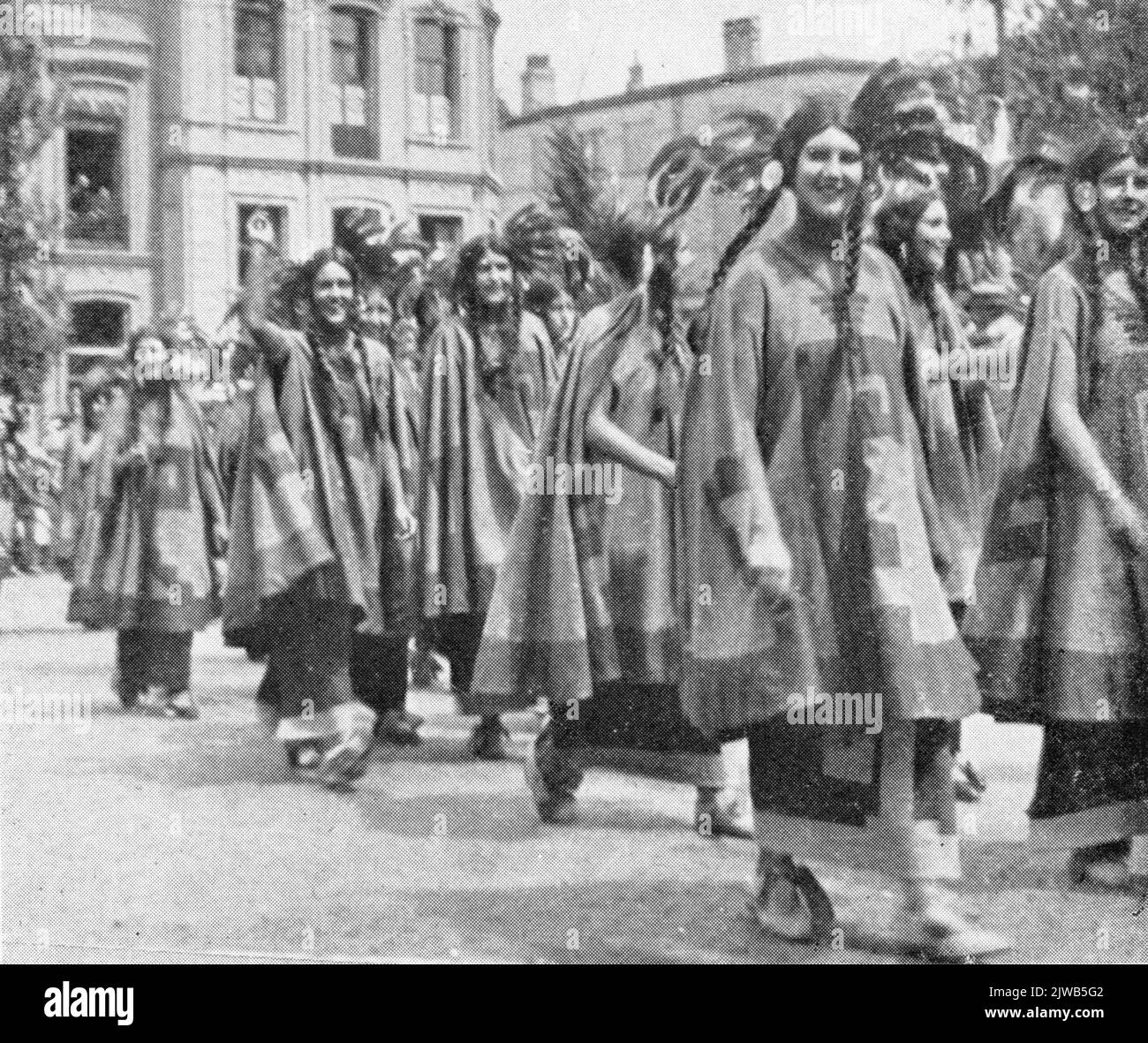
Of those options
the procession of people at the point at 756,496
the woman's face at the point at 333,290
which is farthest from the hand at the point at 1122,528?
the woman's face at the point at 333,290

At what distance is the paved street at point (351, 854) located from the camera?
5199mm

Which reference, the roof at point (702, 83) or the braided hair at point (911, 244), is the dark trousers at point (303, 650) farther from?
the braided hair at point (911, 244)

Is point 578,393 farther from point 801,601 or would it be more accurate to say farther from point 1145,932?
point 1145,932

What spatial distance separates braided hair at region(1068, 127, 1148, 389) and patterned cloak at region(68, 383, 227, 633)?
289cm

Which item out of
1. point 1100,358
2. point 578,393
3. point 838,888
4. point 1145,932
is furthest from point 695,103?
point 1145,932

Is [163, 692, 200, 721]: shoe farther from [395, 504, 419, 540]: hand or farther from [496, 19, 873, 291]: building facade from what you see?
[496, 19, 873, 291]: building facade

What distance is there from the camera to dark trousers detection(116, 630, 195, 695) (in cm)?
597

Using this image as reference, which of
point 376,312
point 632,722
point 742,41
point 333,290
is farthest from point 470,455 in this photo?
point 742,41

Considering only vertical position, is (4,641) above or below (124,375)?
below

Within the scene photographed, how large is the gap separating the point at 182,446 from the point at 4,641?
873 mm

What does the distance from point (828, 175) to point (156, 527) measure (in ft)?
8.85

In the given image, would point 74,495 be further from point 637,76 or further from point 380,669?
point 637,76
